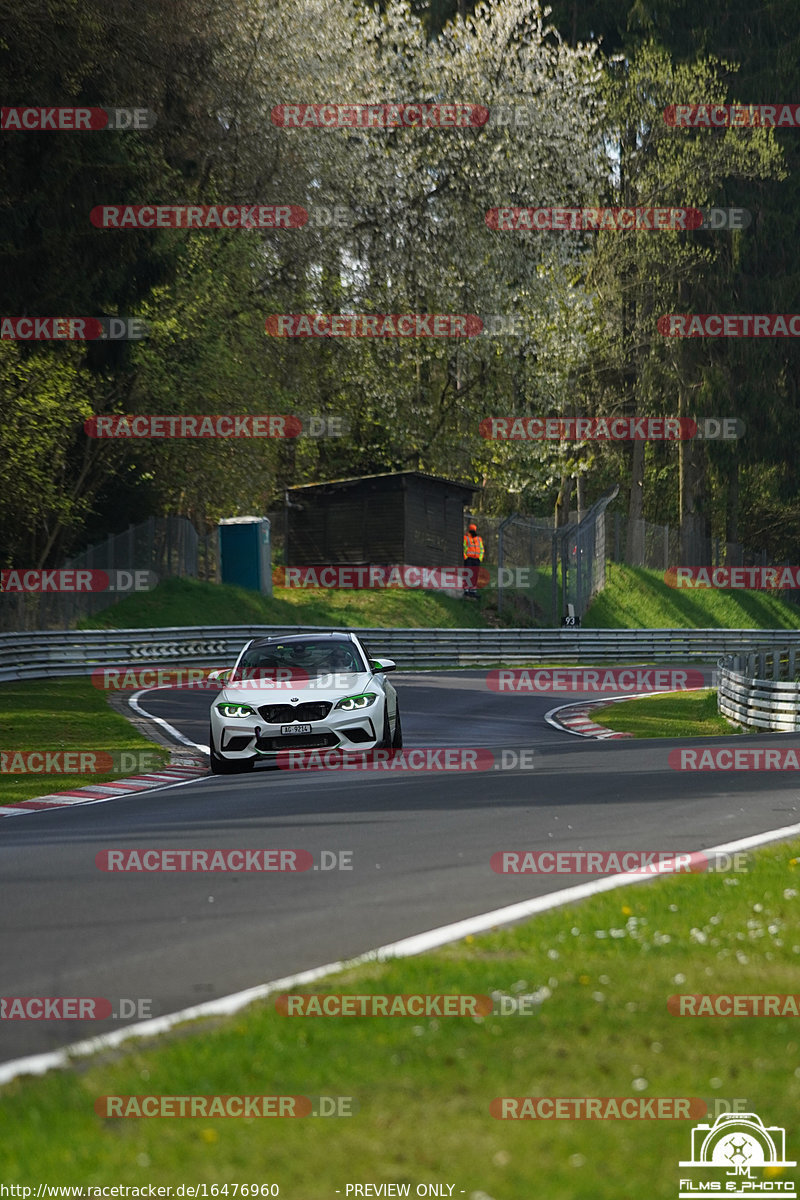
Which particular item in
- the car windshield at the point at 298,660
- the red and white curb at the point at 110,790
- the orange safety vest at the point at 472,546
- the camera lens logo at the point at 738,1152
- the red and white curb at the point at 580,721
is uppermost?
the orange safety vest at the point at 472,546

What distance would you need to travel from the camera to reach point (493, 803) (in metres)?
12.9

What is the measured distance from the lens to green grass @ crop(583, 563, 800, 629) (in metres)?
52.3

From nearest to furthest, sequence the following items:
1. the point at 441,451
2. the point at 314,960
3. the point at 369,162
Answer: the point at 314,960, the point at 369,162, the point at 441,451

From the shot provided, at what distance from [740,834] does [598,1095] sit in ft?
21.2

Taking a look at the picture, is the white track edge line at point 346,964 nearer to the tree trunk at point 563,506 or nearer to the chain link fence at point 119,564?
the chain link fence at point 119,564

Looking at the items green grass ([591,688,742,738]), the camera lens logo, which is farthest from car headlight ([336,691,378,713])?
the camera lens logo

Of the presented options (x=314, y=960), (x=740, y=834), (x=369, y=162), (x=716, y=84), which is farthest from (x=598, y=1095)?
(x=716, y=84)

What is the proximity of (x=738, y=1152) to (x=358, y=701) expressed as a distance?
1250cm

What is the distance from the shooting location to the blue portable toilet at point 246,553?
144ft

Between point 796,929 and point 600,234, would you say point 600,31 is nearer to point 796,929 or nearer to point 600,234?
point 600,234

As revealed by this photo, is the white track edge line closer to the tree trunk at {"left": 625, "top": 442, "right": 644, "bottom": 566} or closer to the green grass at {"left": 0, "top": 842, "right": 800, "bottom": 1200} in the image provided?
the green grass at {"left": 0, "top": 842, "right": 800, "bottom": 1200}

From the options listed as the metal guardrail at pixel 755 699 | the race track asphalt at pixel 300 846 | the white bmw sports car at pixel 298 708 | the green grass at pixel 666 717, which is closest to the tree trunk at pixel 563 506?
the green grass at pixel 666 717

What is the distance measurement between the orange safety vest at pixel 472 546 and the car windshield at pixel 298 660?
104 feet

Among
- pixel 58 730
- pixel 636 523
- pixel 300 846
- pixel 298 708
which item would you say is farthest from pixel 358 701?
pixel 636 523
